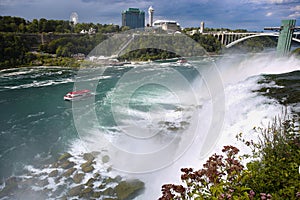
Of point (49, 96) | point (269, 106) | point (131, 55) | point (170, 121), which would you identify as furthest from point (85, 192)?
point (131, 55)

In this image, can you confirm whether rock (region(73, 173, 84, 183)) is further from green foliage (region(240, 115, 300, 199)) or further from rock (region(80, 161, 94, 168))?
green foliage (region(240, 115, 300, 199))

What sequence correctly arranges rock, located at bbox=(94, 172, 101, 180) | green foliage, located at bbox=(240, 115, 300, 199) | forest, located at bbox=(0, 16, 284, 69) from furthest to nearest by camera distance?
forest, located at bbox=(0, 16, 284, 69) → rock, located at bbox=(94, 172, 101, 180) → green foliage, located at bbox=(240, 115, 300, 199)

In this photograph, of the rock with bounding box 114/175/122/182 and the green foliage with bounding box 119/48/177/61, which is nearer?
the rock with bounding box 114/175/122/182

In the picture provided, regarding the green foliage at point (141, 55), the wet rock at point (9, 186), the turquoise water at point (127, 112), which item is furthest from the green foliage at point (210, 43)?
the wet rock at point (9, 186)

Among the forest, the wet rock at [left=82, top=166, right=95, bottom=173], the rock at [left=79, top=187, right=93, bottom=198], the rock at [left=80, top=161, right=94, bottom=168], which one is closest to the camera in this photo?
the rock at [left=79, top=187, right=93, bottom=198]

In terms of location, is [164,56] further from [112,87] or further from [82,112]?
[82,112]

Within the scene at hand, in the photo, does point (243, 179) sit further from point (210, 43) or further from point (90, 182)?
point (210, 43)

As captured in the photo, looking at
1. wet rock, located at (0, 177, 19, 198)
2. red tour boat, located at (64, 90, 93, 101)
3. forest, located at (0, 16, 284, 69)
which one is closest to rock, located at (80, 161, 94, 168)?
wet rock, located at (0, 177, 19, 198)

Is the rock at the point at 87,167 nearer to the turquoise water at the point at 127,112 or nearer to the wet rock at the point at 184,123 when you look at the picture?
the turquoise water at the point at 127,112
